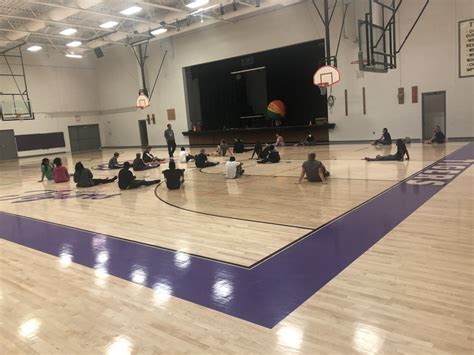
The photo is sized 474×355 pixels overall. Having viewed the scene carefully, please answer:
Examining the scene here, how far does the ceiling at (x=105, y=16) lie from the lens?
1969cm

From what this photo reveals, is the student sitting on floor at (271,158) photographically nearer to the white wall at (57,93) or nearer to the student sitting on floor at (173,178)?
the student sitting on floor at (173,178)

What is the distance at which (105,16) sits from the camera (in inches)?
882

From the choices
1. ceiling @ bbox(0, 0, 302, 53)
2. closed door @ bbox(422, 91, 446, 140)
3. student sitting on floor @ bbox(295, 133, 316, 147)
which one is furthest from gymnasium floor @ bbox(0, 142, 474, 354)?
ceiling @ bbox(0, 0, 302, 53)

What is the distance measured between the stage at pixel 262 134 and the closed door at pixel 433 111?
466 cm

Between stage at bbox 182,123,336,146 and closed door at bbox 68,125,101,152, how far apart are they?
36.6 ft

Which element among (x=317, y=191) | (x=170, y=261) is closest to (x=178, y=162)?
(x=317, y=191)

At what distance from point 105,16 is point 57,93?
12879 mm

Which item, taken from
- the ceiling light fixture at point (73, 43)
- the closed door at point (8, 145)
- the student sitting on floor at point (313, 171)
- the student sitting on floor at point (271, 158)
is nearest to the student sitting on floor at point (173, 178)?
the student sitting on floor at point (313, 171)

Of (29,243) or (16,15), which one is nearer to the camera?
(29,243)

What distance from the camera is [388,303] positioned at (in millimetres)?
3861

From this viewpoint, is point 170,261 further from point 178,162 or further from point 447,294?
point 178,162

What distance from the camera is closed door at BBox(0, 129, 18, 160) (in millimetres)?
29281

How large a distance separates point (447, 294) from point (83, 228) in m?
6.25

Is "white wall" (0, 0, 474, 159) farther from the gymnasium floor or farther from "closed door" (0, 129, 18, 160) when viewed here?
the gymnasium floor
